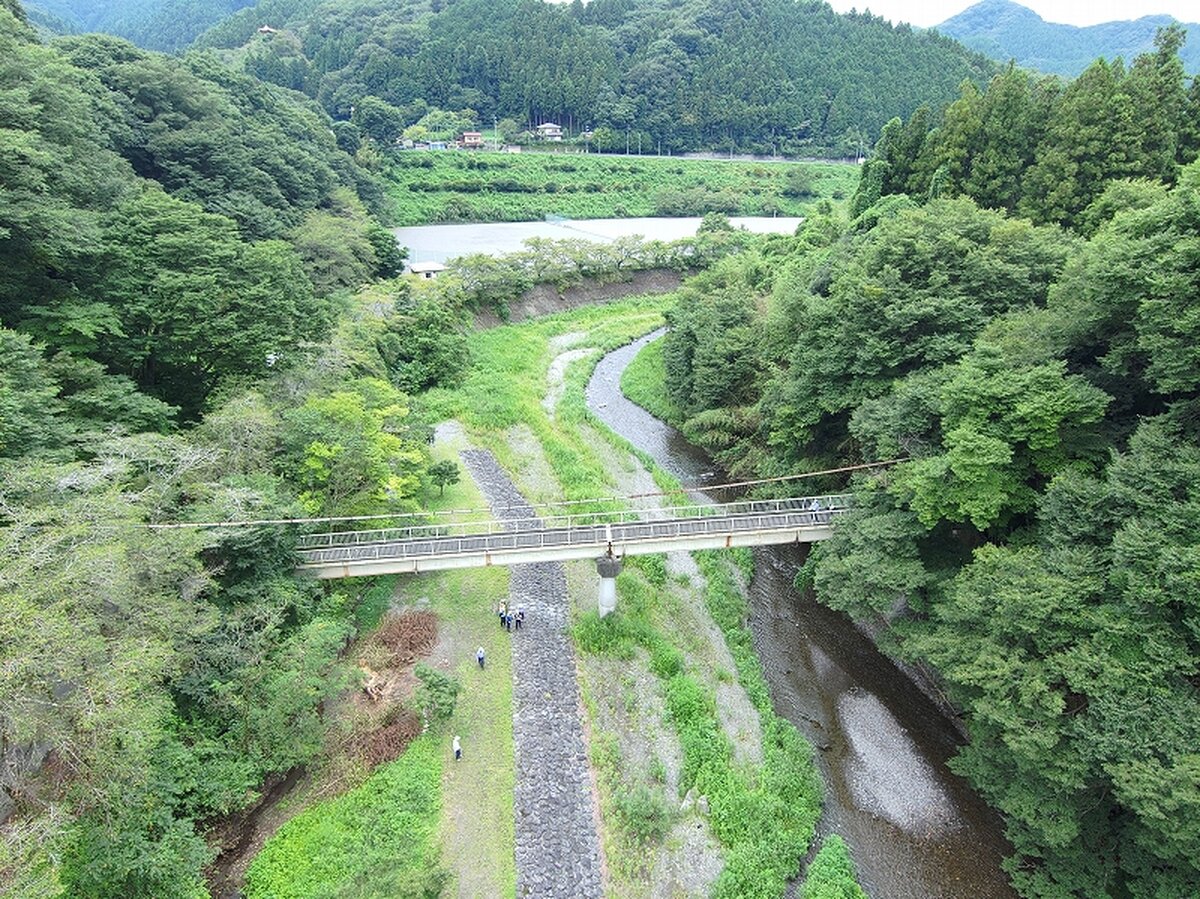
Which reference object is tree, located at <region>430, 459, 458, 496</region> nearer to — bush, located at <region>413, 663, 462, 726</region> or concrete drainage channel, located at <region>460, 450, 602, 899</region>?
concrete drainage channel, located at <region>460, 450, 602, 899</region>

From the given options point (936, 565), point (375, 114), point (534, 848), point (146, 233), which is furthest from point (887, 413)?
point (375, 114)

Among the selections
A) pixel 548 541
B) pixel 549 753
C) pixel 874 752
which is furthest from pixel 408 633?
pixel 874 752

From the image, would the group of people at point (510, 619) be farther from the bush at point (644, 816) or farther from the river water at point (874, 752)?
the river water at point (874, 752)

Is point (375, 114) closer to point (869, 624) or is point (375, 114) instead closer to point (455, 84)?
point (455, 84)

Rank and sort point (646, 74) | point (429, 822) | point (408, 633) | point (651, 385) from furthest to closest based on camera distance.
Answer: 1. point (646, 74)
2. point (651, 385)
3. point (408, 633)
4. point (429, 822)

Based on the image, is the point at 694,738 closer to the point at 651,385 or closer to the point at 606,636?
the point at 606,636

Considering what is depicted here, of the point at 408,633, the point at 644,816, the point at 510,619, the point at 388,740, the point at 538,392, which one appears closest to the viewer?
the point at 644,816
